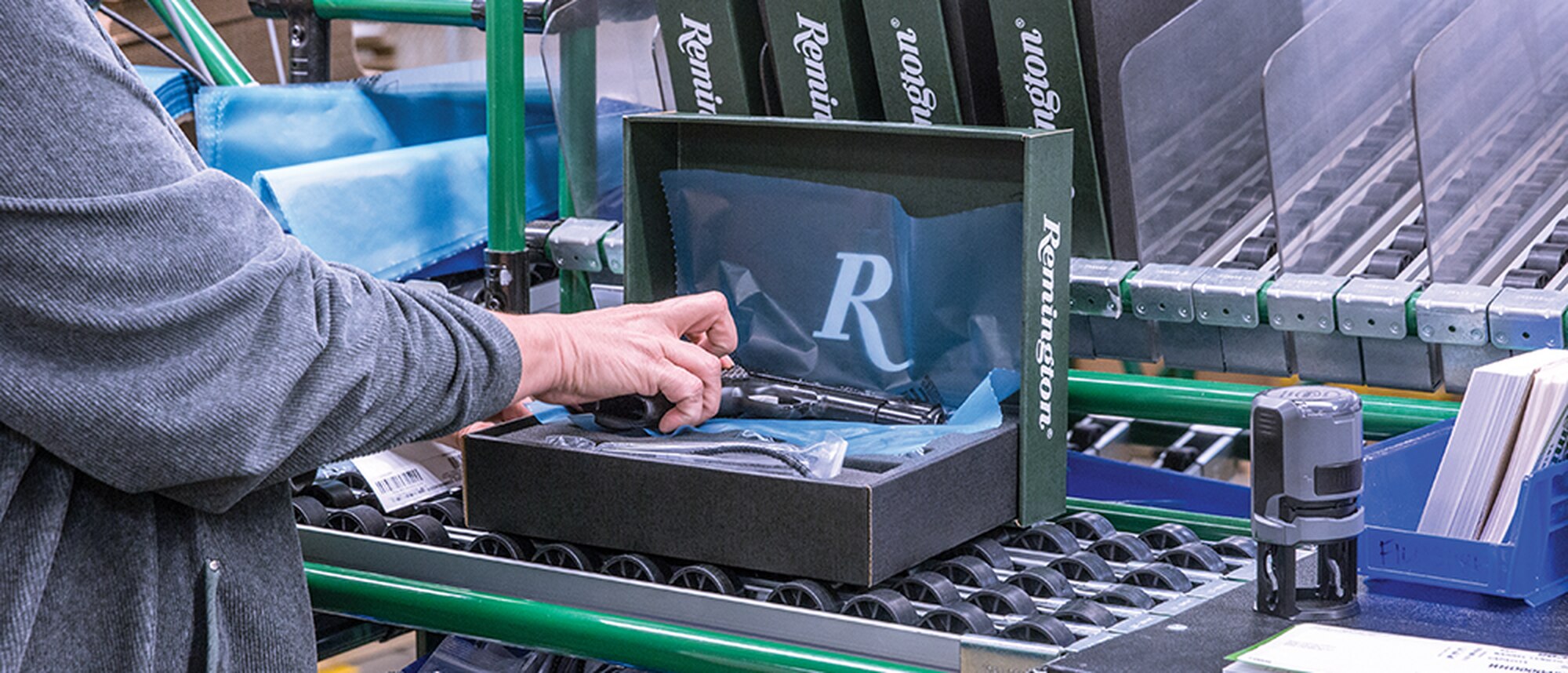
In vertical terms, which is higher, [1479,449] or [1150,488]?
[1479,449]

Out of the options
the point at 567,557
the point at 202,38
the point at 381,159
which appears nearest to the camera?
the point at 567,557

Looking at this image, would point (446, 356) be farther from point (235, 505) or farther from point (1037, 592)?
point (1037, 592)

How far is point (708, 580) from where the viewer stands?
4.68ft

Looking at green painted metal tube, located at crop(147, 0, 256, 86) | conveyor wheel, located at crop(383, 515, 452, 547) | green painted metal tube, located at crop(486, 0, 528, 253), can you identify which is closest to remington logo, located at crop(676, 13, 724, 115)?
green painted metal tube, located at crop(486, 0, 528, 253)

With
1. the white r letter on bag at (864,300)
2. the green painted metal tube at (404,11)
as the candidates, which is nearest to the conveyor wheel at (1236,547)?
the white r letter on bag at (864,300)

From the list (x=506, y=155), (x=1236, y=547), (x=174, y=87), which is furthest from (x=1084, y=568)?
(x=174, y=87)

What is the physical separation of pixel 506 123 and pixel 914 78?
0.53 m

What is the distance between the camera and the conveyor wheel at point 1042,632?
4.10 ft

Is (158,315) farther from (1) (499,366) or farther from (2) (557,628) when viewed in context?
(2) (557,628)

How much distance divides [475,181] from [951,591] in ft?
3.97

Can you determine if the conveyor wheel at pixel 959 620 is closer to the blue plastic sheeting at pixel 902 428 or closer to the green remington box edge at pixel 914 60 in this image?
the blue plastic sheeting at pixel 902 428

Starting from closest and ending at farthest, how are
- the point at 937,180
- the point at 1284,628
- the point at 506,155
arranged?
the point at 1284,628, the point at 937,180, the point at 506,155

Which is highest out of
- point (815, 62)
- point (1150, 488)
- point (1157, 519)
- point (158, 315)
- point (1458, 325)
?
point (815, 62)

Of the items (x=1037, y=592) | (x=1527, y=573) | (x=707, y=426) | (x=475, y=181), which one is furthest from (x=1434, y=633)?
(x=475, y=181)
